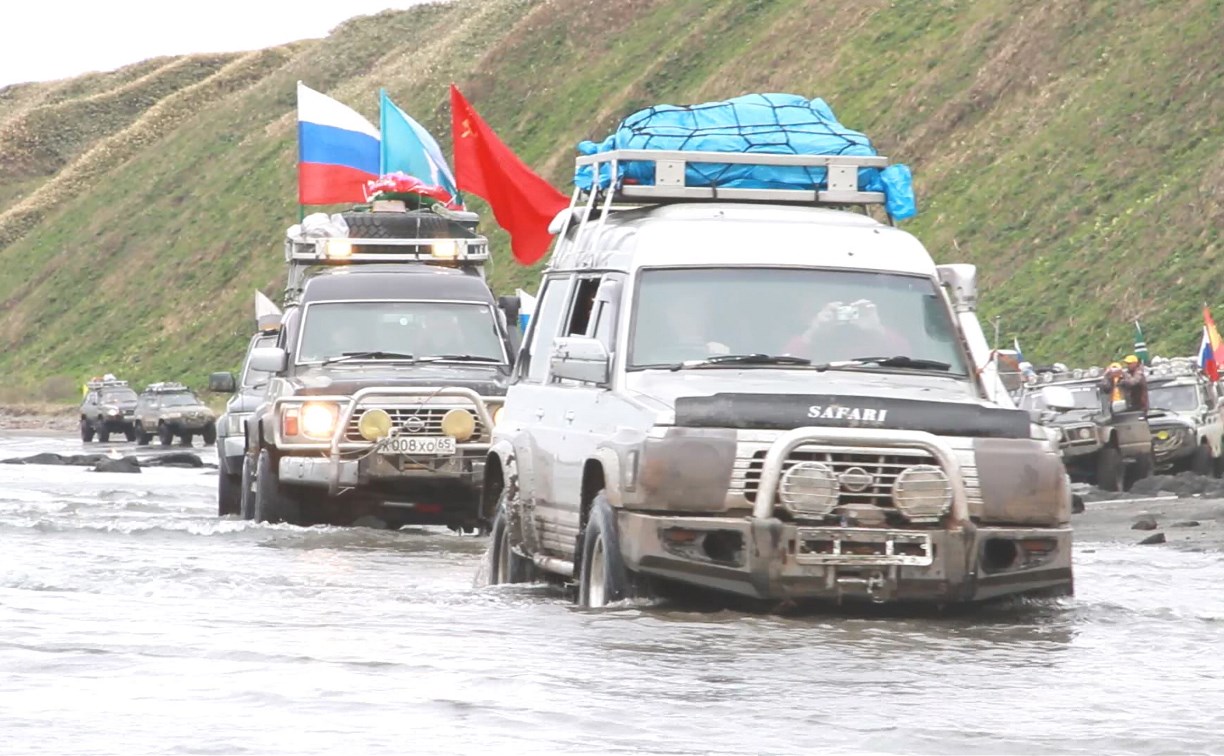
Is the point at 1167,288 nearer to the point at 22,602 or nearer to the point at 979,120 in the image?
the point at 979,120

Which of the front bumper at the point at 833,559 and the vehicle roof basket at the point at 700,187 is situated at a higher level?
the vehicle roof basket at the point at 700,187

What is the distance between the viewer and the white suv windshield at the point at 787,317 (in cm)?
1139

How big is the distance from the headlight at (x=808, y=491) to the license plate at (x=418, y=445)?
809 cm

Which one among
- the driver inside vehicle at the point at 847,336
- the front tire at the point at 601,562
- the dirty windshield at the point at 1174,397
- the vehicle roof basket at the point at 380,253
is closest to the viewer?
the front tire at the point at 601,562

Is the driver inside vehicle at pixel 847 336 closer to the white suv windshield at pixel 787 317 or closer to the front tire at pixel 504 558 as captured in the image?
the white suv windshield at pixel 787 317

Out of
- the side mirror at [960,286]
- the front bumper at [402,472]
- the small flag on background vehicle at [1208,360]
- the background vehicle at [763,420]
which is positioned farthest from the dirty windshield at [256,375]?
the small flag on background vehicle at [1208,360]

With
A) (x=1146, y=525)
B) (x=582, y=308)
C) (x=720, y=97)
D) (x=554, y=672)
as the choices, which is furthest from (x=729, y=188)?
(x=720, y=97)

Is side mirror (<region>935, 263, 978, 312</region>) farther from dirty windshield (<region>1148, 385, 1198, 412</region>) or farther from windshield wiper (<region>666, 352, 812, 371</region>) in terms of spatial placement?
dirty windshield (<region>1148, 385, 1198, 412</region>)

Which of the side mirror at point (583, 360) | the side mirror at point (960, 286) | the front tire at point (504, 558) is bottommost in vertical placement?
the front tire at point (504, 558)

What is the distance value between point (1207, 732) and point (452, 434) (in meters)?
10.5

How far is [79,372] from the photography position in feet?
298

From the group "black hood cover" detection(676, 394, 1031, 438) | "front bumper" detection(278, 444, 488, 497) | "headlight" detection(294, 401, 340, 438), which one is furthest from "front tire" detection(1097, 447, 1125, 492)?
"black hood cover" detection(676, 394, 1031, 438)

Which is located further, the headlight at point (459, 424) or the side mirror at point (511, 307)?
the side mirror at point (511, 307)

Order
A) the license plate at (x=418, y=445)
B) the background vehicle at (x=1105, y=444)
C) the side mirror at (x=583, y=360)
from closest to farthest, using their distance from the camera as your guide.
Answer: the side mirror at (x=583, y=360) → the license plate at (x=418, y=445) → the background vehicle at (x=1105, y=444)
